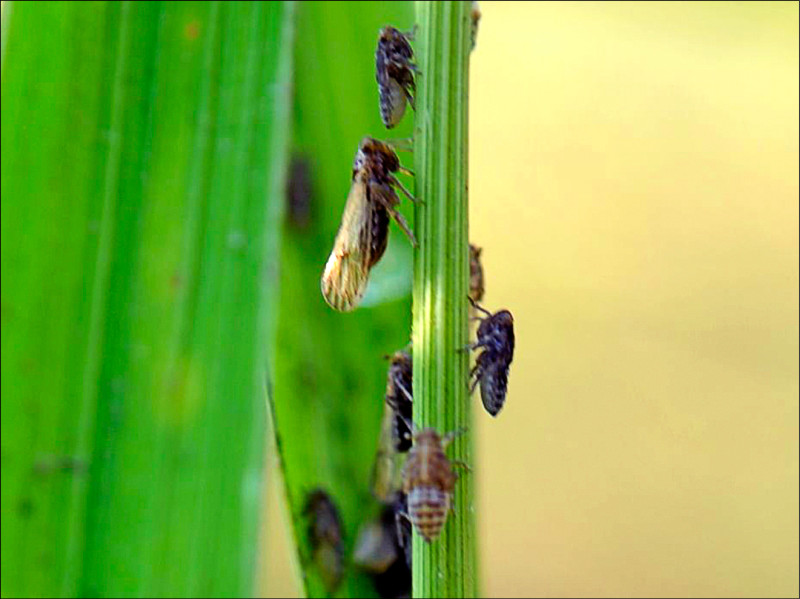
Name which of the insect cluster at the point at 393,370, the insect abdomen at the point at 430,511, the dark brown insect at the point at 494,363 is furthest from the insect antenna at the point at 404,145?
the insect abdomen at the point at 430,511

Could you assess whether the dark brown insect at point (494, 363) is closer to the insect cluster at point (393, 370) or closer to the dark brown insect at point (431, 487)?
the insect cluster at point (393, 370)

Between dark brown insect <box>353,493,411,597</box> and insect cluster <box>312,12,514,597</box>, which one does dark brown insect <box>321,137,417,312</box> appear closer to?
insect cluster <box>312,12,514,597</box>

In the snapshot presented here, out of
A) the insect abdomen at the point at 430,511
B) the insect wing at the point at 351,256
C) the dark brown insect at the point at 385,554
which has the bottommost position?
the dark brown insect at the point at 385,554

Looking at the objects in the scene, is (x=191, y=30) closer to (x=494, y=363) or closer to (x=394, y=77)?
(x=394, y=77)

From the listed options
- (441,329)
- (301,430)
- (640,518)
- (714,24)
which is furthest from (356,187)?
Result: (714,24)

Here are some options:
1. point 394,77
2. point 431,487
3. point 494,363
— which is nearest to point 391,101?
point 394,77

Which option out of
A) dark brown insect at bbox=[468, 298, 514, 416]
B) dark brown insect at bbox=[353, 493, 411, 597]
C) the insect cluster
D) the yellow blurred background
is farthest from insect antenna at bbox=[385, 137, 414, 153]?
the yellow blurred background

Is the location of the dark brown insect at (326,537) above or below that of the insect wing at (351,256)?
below
